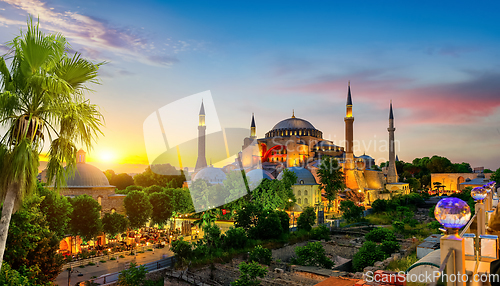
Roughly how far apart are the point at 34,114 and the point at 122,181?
51903mm

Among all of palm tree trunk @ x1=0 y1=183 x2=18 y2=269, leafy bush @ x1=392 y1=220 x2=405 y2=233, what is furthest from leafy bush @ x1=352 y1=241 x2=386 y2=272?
palm tree trunk @ x1=0 y1=183 x2=18 y2=269

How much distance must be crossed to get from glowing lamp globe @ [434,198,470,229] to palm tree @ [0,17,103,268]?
4.63m

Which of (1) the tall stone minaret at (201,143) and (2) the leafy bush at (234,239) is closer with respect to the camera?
(2) the leafy bush at (234,239)

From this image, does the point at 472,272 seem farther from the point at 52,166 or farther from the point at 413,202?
the point at 413,202

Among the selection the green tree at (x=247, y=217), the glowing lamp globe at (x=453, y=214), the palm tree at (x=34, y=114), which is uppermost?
the palm tree at (x=34, y=114)

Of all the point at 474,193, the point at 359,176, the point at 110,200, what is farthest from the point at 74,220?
the point at 359,176

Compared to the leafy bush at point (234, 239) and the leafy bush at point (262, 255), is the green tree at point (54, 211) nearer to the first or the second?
the leafy bush at point (234, 239)

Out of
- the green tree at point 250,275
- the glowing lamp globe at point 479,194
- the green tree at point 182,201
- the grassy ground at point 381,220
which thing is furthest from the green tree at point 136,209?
the glowing lamp globe at point 479,194

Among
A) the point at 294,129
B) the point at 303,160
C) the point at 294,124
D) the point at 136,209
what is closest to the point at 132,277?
the point at 136,209

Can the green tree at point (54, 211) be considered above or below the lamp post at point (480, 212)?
below

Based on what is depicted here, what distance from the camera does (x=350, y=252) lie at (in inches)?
793

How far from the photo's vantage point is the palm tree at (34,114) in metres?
4.40

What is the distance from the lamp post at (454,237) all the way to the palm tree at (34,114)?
4665 millimetres

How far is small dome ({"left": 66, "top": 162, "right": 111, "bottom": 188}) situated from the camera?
993 inches
